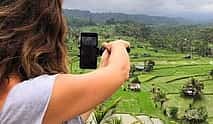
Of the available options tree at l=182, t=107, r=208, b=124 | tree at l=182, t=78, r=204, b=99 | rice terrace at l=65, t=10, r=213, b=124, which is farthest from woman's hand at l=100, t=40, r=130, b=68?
tree at l=182, t=78, r=204, b=99

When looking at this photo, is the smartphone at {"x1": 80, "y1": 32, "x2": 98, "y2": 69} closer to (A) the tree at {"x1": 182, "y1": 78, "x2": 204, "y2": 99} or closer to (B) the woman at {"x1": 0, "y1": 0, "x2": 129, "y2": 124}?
(B) the woman at {"x1": 0, "y1": 0, "x2": 129, "y2": 124}

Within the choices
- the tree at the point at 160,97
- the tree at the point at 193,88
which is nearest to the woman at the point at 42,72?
the tree at the point at 160,97

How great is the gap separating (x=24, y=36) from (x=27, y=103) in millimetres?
116

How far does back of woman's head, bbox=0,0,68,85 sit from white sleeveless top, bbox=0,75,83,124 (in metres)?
0.05

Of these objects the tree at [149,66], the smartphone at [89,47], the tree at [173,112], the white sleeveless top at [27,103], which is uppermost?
the smartphone at [89,47]

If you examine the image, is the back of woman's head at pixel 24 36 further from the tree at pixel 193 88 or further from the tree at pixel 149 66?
the tree at pixel 149 66

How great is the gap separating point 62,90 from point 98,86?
56mm

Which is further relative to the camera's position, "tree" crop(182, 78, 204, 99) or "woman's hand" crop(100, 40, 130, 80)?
"tree" crop(182, 78, 204, 99)

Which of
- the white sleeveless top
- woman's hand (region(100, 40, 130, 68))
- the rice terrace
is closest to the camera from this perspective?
the white sleeveless top

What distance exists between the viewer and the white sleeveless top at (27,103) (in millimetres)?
600

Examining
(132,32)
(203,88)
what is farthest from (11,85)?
(132,32)

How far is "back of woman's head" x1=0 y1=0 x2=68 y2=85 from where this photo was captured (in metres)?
0.65

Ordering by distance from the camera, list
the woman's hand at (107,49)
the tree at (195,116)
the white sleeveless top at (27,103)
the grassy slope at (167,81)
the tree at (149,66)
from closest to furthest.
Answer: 1. the white sleeveless top at (27,103)
2. the woman's hand at (107,49)
3. the tree at (195,116)
4. the grassy slope at (167,81)
5. the tree at (149,66)

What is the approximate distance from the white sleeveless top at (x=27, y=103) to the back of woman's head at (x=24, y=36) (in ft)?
0.16
